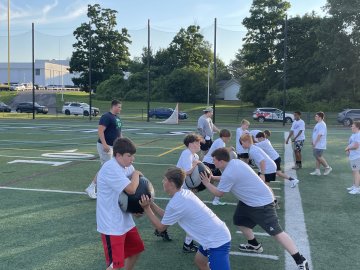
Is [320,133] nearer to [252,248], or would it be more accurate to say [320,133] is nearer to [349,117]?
[252,248]

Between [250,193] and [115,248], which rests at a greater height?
[250,193]

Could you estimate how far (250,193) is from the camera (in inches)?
189

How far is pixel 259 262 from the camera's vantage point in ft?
17.0

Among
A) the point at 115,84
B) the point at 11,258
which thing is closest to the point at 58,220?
the point at 11,258

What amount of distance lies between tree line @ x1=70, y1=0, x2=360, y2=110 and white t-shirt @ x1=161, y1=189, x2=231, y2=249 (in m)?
35.1

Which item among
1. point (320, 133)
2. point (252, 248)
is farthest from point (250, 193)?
point (320, 133)

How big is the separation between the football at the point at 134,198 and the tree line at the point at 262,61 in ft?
115

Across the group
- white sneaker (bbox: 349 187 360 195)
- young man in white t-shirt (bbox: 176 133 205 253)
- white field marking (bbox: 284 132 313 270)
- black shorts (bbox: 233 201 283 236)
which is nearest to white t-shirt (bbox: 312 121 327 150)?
white field marking (bbox: 284 132 313 270)

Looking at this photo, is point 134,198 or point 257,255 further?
point 257,255

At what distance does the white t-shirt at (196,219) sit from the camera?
3.81m

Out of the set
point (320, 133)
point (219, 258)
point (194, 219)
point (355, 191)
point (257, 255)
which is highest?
point (320, 133)

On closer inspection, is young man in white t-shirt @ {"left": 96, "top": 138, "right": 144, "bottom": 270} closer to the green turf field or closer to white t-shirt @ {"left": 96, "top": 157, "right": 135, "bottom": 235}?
white t-shirt @ {"left": 96, "top": 157, "right": 135, "bottom": 235}

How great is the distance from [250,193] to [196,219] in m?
1.16

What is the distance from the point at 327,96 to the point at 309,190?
41.8 metres
